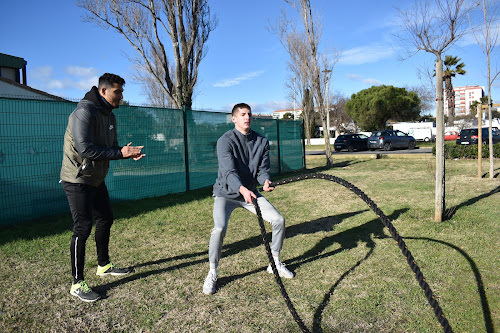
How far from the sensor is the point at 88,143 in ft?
10.8

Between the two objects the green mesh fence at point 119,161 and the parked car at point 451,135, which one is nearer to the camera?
the green mesh fence at point 119,161

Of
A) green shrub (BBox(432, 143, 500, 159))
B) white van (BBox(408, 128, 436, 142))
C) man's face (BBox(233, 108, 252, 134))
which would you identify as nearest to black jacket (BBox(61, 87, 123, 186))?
man's face (BBox(233, 108, 252, 134))

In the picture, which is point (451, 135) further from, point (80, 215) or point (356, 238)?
point (80, 215)

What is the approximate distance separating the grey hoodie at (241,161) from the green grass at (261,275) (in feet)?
3.36

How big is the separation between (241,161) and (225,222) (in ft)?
2.17

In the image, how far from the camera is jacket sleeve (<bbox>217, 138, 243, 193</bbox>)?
3.50 metres

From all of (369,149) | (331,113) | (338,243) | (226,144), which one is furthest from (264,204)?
(331,113)

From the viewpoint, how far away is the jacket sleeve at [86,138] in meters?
3.29

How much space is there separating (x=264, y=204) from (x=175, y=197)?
5.35 m

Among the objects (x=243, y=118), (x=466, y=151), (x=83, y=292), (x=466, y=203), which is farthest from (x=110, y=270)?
(x=466, y=151)

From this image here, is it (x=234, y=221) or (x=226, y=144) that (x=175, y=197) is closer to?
(x=234, y=221)

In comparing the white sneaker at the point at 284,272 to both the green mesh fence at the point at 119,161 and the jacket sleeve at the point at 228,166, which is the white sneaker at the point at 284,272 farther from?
the green mesh fence at the point at 119,161

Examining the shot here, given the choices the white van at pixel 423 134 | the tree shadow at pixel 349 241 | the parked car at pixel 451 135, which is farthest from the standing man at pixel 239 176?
the parked car at pixel 451 135

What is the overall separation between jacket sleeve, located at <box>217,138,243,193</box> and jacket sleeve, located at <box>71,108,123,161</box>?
100 cm
